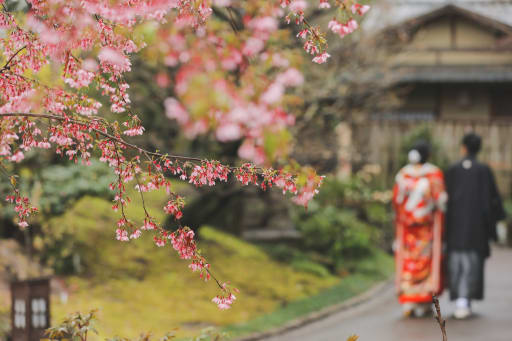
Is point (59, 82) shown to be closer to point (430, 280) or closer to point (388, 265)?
point (430, 280)

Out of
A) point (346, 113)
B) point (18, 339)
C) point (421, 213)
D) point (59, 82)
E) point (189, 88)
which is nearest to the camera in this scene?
point (189, 88)

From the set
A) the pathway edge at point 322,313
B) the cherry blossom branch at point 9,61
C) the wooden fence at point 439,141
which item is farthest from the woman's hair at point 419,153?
the wooden fence at point 439,141

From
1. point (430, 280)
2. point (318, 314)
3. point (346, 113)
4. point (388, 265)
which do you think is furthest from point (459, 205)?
point (346, 113)

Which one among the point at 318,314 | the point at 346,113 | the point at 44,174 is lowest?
the point at 318,314

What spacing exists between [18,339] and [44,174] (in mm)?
3253

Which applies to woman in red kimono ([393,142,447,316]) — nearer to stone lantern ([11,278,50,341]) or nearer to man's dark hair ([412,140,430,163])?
man's dark hair ([412,140,430,163])

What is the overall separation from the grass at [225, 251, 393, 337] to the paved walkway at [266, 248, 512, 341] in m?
0.28

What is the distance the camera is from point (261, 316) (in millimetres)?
8531

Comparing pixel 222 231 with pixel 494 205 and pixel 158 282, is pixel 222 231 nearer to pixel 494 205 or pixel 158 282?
pixel 158 282

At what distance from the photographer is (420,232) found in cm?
865

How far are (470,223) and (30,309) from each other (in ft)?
19.1

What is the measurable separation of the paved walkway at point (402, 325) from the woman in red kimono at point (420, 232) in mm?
377

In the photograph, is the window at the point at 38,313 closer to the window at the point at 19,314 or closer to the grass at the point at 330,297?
the window at the point at 19,314

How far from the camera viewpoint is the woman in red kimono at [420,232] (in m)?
8.50
